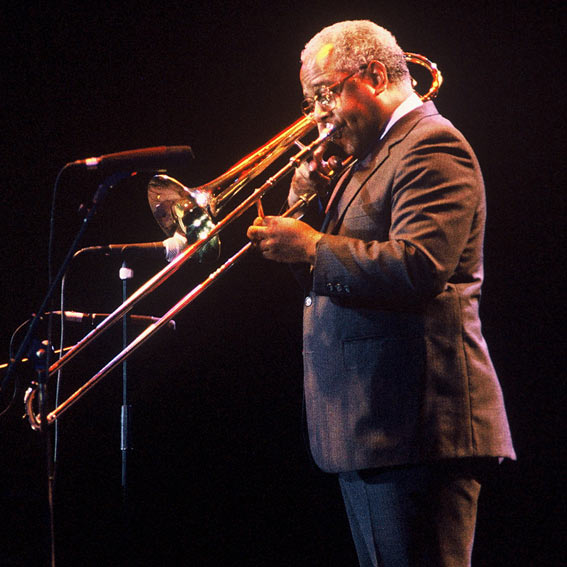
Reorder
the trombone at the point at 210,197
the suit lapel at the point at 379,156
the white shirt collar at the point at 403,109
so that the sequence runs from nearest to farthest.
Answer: the suit lapel at the point at 379,156
the white shirt collar at the point at 403,109
the trombone at the point at 210,197

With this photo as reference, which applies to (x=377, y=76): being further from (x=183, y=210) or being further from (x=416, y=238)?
(x=183, y=210)

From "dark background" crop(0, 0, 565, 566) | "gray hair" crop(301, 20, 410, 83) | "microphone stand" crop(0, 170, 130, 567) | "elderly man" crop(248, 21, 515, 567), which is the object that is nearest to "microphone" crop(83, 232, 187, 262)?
"elderly man" crop(248, 21, 515, 567)

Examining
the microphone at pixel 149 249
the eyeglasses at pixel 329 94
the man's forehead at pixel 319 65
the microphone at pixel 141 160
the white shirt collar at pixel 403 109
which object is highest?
the man's forehead at pixel 319 65

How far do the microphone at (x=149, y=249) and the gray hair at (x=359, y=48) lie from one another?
0.78 m

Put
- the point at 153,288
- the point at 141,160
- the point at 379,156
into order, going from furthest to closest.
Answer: the point at 153,288
the point at 379,156
the point at 141,160

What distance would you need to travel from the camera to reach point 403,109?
1965 mm

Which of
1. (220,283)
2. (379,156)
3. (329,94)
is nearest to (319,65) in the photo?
(329,94)

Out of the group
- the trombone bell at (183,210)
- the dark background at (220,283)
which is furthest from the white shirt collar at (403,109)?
Result: the dark background at (220,283)

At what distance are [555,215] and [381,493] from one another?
210 cm

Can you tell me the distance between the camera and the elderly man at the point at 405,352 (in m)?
1.57

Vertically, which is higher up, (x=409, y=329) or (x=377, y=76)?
(x=377, y=76)

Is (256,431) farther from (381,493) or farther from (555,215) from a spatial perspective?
(555,215)

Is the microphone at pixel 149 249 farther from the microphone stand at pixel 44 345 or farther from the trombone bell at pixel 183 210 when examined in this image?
the microphone stand at pixel 44 345

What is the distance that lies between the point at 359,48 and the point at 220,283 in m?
1.67
